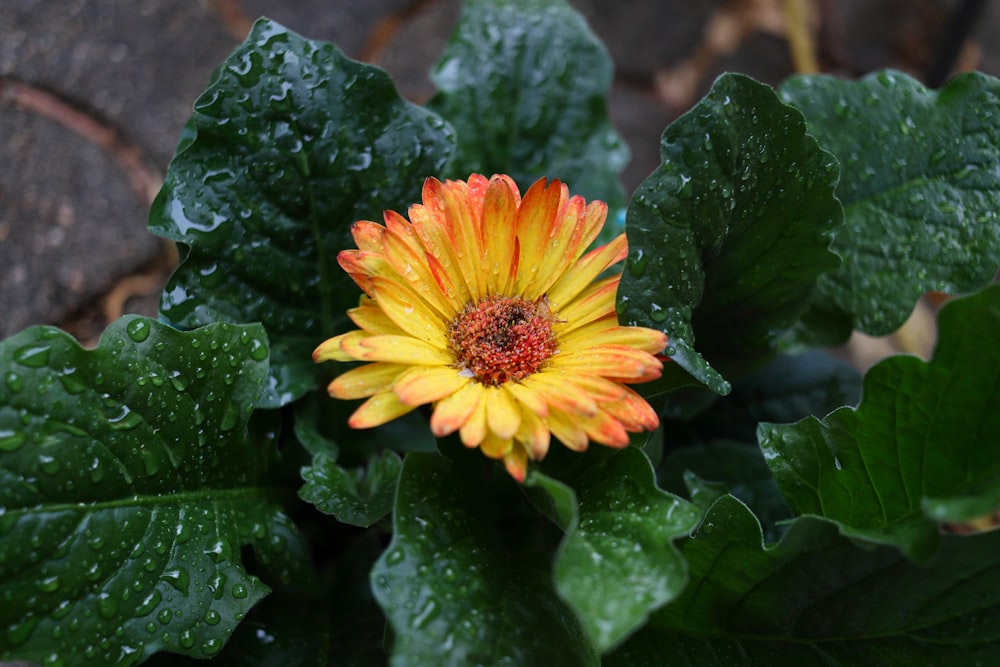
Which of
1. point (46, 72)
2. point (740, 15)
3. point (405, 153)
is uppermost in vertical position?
point (46, 72)

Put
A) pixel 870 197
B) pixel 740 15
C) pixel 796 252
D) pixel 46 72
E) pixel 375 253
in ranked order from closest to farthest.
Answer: pixel 375 253 → pixel 796 252 → pixel 870 197 → pixel 46 72 → pixel 740 15

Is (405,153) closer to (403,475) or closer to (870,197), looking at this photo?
(403,475)

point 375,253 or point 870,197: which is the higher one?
point 375,253

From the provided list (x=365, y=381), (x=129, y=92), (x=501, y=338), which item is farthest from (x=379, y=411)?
(x=129, y=92)

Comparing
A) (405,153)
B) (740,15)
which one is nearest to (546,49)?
(405,153)

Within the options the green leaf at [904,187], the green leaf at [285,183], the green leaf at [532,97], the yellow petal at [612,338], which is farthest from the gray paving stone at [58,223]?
the green leaf at [904,187]
